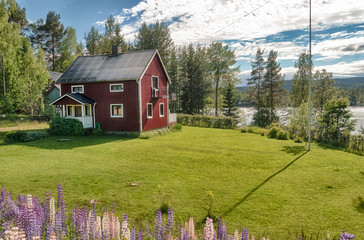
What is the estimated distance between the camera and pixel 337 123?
1788 cm

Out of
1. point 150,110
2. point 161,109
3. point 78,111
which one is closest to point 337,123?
point 161,109

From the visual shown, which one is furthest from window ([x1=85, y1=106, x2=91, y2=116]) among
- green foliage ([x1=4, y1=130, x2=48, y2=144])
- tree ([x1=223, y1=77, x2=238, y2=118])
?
tree ([x1=223, y1=77, x2=238, y2=118])

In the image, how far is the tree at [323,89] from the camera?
42656mm

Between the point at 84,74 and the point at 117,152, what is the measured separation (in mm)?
11919

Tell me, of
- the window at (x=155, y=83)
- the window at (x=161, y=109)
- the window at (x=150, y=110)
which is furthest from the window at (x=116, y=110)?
the window at (x=161, y=109)

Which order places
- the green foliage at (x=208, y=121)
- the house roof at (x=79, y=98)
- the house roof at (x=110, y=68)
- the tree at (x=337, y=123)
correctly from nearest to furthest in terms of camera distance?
the tree at (x=337, y=123) → the house roof at (x=79, y=98) → the house roof at (x=110, y=68) → the green foliage at (x=208, y=121)

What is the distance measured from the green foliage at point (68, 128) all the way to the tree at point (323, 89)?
40980 mm

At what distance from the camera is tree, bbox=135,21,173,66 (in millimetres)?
41469

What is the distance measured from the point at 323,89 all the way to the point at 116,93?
41034mm

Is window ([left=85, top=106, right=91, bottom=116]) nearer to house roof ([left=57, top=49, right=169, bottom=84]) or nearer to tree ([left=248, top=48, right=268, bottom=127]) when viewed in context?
house roof ([left=57, top=49, right=169, bottom=84])

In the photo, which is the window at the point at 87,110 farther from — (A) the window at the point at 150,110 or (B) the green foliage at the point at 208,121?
(B) the green foliage at the point at 208,121

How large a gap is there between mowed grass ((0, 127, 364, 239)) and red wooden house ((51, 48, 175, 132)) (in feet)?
21.9

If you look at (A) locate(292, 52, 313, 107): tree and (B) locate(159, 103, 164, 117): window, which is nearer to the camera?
(B) locate(159, 103, 164, 117): window

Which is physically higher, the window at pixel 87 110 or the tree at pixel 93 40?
the tree at pixel 93 40
